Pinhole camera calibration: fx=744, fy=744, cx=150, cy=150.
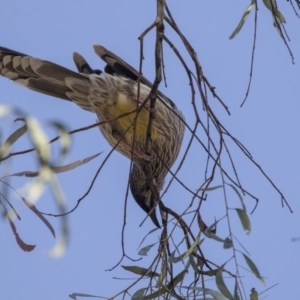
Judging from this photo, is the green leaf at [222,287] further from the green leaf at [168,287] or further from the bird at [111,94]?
the bird at [111,94]

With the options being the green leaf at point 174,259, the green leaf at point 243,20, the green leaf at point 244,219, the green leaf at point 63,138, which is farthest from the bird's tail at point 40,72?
the green leaf at point 63,138

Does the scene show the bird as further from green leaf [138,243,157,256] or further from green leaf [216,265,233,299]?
green leaf [216,265,233,299]

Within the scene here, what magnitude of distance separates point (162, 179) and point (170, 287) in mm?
1769

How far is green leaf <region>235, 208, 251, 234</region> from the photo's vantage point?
196cm

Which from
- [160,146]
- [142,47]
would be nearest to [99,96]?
[160,146]

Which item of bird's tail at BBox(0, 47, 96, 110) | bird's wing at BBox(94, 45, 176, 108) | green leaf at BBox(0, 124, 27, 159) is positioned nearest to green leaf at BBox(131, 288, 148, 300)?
green leaf at BBox(0, 124, 27, 159)

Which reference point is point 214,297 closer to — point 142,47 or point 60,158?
point 142,47

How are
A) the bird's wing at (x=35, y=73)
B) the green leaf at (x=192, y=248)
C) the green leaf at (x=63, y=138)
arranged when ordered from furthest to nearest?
the bird's wing at (x=35, y=73)
the green leaf at (x=192, y=248)
the green leaf at (x=63, y=138)

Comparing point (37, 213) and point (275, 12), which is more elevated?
point (275, 12)

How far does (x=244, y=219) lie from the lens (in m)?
1.98

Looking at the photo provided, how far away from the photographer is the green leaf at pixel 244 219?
1.96 meters

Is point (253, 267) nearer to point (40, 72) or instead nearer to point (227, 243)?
point (227, 243)

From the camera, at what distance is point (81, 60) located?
3645 millimetres

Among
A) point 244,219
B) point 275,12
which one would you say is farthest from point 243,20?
point 244,219
